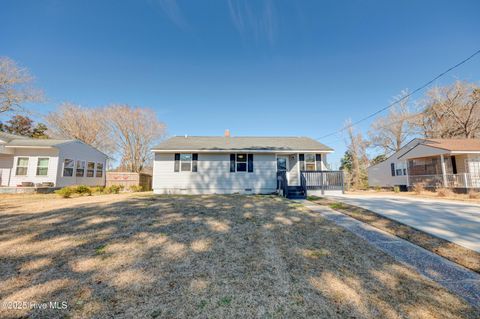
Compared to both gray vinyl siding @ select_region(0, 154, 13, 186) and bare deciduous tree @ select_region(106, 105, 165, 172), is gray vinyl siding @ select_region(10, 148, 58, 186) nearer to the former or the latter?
gray vinyl siding @ select_region(0, 154, 13, 186)

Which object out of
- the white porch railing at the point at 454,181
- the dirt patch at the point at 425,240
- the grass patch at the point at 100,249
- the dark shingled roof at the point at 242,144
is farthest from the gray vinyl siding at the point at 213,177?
the white porch railing at the point at 454,181

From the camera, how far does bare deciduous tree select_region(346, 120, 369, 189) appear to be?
24.9 metres

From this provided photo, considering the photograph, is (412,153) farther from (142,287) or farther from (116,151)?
(116,151)

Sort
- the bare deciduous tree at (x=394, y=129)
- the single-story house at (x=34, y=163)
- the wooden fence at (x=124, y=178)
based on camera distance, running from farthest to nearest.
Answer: the bare deciduous tree at (x=394, y=129) < the wooden fence at (x=124, y=178) < the single-story house at (x=34, y=163)

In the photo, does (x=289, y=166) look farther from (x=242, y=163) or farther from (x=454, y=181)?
(x=454, y=181)

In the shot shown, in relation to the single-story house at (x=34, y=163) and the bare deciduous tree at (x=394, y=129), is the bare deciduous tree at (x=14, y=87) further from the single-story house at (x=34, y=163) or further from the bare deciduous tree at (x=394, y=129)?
the bare deciduous tree at (x=394, y=129)

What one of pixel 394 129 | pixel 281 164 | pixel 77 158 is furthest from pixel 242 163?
pixel 394 129

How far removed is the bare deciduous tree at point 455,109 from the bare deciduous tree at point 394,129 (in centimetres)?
242

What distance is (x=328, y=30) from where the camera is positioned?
1430cm

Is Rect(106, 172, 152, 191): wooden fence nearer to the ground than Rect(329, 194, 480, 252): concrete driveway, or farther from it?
farther from it

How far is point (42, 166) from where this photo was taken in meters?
14.5

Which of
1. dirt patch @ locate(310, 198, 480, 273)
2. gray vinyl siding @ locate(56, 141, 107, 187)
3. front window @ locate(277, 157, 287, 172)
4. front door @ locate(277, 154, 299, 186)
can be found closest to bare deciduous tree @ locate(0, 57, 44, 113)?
gray vinyl siding @ locate(56, 141, 107, 187)

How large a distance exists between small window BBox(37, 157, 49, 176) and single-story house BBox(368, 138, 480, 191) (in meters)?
29.0

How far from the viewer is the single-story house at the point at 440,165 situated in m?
14.8
